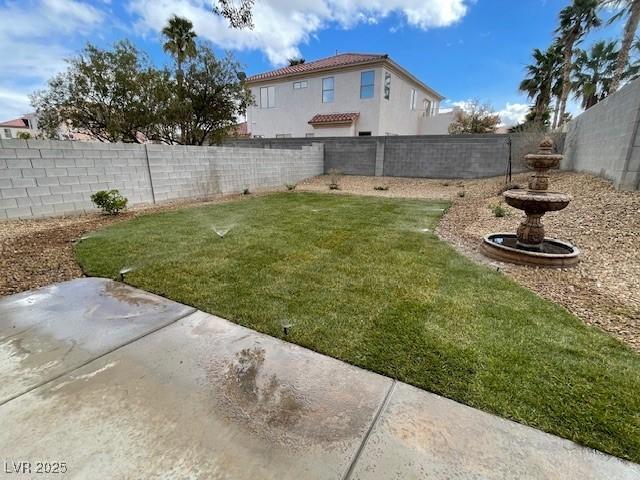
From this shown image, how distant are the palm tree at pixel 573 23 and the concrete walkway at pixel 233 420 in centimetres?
2190

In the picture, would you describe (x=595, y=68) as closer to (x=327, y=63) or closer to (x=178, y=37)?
(x=327, y=63)

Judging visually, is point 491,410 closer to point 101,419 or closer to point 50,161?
point 101,419

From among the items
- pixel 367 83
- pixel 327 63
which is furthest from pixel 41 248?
pixel 327 63

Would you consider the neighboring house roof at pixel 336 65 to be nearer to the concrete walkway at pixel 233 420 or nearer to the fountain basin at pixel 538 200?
the fountain basin at pixel 538 200

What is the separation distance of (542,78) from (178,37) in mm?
23124

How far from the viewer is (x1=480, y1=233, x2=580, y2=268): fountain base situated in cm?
418

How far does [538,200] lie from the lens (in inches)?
159

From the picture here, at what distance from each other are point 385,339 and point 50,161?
8.18 metres

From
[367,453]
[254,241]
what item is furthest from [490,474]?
[254,241]

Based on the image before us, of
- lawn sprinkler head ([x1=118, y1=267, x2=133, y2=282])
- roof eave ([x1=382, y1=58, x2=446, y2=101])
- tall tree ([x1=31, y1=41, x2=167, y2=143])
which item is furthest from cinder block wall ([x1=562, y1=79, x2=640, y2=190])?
tall tree ([x1=31, y1=41, x2=167, y2=143])

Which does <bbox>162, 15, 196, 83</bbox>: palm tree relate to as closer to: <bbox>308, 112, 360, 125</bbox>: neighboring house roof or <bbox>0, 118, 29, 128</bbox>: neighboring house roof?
<bbox>308, 112, 360, 125</bbox>: neighboring house roof

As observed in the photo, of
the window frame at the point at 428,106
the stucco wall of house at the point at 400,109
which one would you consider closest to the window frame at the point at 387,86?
the stucco wall of house at the point at 400,109

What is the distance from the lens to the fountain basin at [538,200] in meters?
3.98

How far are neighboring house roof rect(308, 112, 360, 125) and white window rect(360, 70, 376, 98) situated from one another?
1.29 meters
